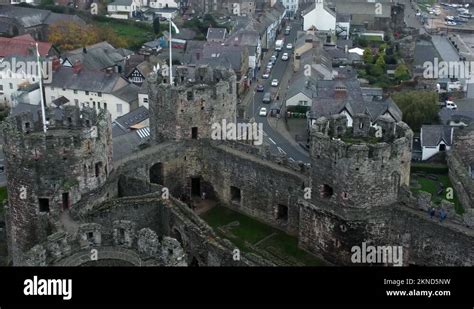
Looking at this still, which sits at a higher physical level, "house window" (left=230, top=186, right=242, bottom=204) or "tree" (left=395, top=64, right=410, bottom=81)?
"tree" (left=395, top=64, right=410, bottom=81)

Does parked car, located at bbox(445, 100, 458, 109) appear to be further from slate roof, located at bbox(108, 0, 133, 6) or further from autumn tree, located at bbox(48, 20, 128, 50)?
slate roof, located at bbox(108, 0, 133, 6)

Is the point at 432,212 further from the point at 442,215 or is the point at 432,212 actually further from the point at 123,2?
the point at 123,2

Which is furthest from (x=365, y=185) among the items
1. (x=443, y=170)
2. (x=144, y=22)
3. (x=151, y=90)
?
(x=144, y=22)

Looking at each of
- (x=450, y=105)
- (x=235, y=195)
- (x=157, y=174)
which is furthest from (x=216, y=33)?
(x=235, y=195)

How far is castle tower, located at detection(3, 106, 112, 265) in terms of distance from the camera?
28.5 metres

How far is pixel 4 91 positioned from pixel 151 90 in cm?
3785

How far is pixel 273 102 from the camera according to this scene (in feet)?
228

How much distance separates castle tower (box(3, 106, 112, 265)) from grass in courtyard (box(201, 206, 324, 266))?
7440mm

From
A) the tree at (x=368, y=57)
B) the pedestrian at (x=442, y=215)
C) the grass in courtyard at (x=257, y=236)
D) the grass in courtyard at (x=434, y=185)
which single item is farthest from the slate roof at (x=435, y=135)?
the tree at (x=368, y=57)

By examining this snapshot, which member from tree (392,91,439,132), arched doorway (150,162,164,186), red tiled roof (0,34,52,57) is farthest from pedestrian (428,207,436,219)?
red tiled roof (0,34,52,57)

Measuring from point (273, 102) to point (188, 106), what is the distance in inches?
1370

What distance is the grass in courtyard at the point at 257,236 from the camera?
3216cm

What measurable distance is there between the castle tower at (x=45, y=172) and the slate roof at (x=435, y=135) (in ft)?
99.3

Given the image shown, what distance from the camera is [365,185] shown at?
96.6ft
